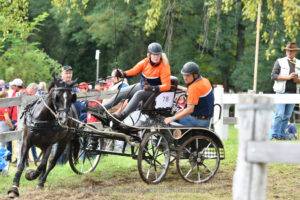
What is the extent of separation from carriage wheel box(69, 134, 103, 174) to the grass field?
138mm

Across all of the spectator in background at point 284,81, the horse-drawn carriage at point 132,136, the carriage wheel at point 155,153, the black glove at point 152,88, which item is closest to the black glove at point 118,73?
the black glove at point 152,88

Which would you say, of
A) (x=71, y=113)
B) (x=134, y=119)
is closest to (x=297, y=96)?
(x=134, y=119)

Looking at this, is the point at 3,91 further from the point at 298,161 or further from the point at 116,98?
the point at 298,161

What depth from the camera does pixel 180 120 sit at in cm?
1041

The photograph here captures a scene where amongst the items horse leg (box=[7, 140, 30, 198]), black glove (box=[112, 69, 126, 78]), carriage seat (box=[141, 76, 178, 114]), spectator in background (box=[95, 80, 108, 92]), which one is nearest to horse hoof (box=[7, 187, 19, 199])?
horse leg (box=[7, 140, 30, 198])

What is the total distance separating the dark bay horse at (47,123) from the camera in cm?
925

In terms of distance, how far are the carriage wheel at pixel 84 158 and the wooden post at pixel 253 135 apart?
19.6 feet

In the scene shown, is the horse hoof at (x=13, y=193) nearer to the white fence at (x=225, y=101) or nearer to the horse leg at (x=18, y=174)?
the horse leg at (x=18, y=174)

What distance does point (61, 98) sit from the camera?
9.28m

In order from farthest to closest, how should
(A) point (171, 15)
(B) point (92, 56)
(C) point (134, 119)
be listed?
(B) point (92, 56)
(A) point (171, 15)
(C) point (134, 119)

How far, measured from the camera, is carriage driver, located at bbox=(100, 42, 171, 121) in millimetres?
10109

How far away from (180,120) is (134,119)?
703 millimetres

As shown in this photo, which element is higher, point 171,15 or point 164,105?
point 171,15

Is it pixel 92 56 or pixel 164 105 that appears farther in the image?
pixel 92 56
